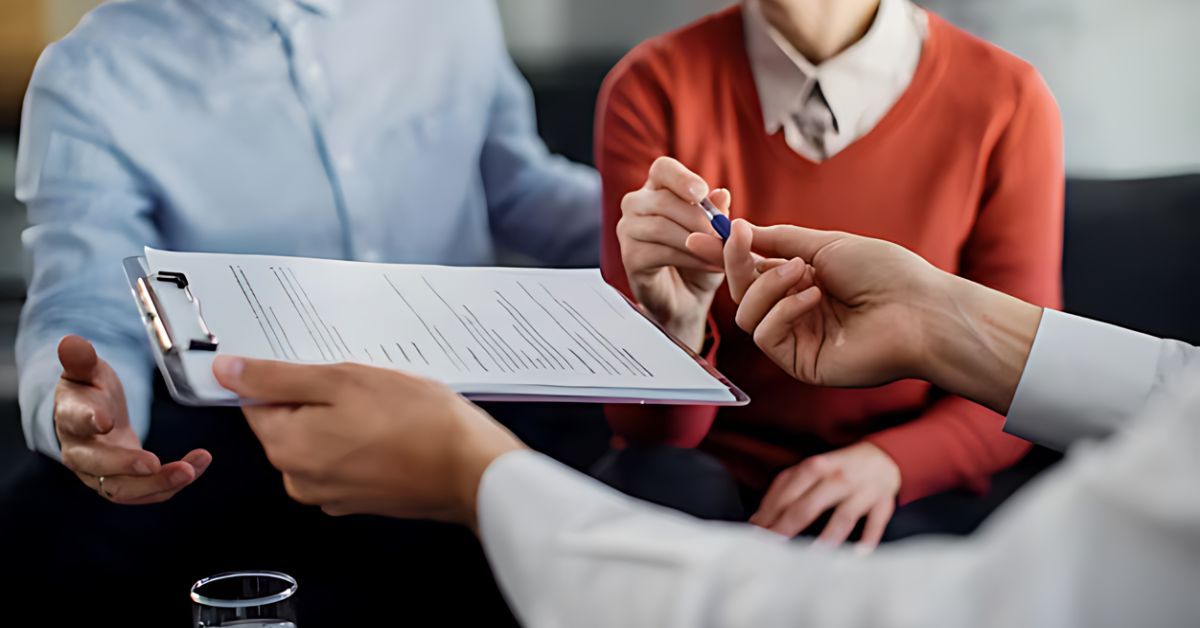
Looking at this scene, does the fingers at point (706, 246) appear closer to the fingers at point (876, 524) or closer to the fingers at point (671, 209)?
the fingers at point (671, 209)

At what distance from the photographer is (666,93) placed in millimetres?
1056

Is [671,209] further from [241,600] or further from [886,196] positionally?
[241,600]

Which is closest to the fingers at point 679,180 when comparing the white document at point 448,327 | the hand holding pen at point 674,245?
the hand holding pen at point 674,245

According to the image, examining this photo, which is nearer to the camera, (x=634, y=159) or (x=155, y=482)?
(x=155, y=482)

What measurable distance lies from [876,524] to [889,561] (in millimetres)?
610

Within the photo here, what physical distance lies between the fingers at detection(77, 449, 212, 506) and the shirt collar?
0.61m

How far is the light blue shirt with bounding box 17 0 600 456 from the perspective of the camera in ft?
3.12

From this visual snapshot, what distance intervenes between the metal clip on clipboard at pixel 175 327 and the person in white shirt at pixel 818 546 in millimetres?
38

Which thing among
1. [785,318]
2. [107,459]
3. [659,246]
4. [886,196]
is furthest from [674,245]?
[107,459]

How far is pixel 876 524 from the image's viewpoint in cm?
99

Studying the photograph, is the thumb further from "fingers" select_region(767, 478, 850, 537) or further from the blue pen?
"fingers" select_region(767, 478, 850, 537)

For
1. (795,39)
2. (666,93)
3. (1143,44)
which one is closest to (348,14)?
(666,93)

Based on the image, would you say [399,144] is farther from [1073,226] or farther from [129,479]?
[1073,226]

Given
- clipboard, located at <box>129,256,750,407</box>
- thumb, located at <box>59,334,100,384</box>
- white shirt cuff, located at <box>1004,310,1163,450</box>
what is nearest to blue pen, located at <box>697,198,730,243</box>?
clipboard, located at <box>129,256,750,407</box>
